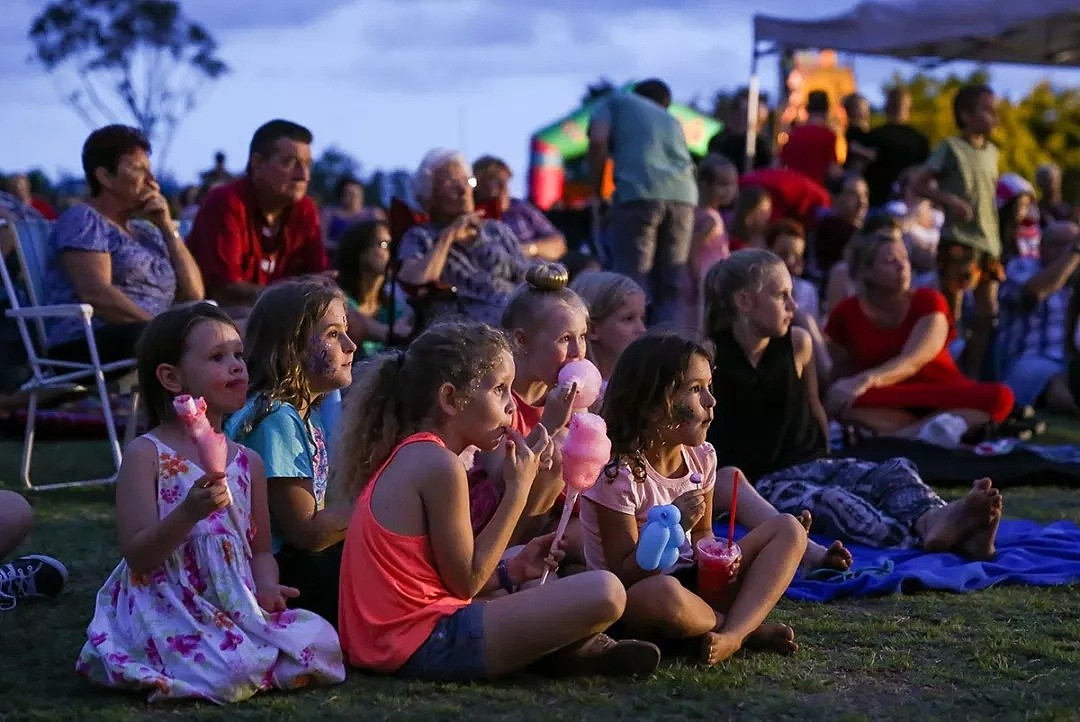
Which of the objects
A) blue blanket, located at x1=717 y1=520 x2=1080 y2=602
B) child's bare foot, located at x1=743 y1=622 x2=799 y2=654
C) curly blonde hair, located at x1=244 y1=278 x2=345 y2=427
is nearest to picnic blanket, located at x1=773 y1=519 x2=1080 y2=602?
blue blanket, located at x1=717 y1=520 x2=1080 y2=602

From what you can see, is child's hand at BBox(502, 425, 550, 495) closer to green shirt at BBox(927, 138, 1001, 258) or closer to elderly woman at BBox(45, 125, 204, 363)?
elderly woman at BBox(45, 125, 204, 363)

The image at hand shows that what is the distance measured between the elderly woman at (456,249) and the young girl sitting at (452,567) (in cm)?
372

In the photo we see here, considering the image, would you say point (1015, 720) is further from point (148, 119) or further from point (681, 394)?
point (148, 119)

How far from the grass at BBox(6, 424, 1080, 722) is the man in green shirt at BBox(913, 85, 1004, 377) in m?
6.27

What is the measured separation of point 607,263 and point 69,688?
7.98m

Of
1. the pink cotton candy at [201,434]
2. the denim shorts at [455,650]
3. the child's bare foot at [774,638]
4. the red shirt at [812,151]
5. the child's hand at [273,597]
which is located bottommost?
the child's bare foot at [774,638]

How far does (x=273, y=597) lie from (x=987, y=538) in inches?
107

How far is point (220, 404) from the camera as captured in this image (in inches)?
138

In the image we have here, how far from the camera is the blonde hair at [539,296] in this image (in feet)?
15.1

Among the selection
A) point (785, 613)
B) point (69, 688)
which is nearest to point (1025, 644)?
point (785, 613)

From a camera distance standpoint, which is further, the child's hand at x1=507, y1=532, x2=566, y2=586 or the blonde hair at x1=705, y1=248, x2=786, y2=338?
the blonde hair at x1=705, y1=248, x2=786, y2=338

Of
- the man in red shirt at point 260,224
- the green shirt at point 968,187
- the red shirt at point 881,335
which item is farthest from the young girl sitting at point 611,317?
the green shirt at point 968,187

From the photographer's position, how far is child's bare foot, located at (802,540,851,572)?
4.60 metres

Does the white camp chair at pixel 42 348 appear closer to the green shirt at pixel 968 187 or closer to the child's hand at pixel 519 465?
the child's hand at pixel 519 465
